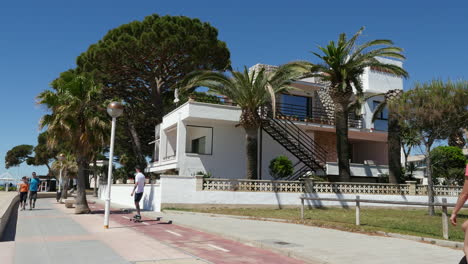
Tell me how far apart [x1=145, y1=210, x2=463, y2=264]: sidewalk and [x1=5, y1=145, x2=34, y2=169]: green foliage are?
271 feet

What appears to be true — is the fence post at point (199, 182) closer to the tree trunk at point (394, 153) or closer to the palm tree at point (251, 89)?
the palm tree at point (251, 89)

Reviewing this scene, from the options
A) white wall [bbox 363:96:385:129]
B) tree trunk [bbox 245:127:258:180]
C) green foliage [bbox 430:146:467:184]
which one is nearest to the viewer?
tree trunk [bbox 245:127:258:180]

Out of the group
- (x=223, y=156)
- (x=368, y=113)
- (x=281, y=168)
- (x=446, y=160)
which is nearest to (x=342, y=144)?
(x=281, y=168)

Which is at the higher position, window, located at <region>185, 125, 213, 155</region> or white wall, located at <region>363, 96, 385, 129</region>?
white wall, located at <region>363, 96, 385, 129</region>

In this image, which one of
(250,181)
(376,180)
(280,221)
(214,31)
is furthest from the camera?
(214,31)

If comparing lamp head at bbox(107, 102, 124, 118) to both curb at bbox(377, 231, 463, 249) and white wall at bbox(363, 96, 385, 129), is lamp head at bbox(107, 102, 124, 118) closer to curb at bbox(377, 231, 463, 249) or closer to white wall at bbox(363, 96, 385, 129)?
curb at bbox(377, 231, 463, 249)

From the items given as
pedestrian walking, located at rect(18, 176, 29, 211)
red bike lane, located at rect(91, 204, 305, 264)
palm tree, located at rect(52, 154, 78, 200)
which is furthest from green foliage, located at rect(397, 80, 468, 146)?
palm tree, located at rect(52, 154, 78, 200)

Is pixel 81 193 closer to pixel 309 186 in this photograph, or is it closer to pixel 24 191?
pixel 24 191

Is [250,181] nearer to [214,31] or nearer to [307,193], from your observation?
[307,193]

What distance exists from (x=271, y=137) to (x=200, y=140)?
4560mm

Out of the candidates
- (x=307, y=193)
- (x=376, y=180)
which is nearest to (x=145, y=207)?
(x=307, y=193)

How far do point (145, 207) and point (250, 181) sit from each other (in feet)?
18.0

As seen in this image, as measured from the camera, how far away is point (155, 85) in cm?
3222

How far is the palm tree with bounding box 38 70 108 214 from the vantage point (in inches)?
674
